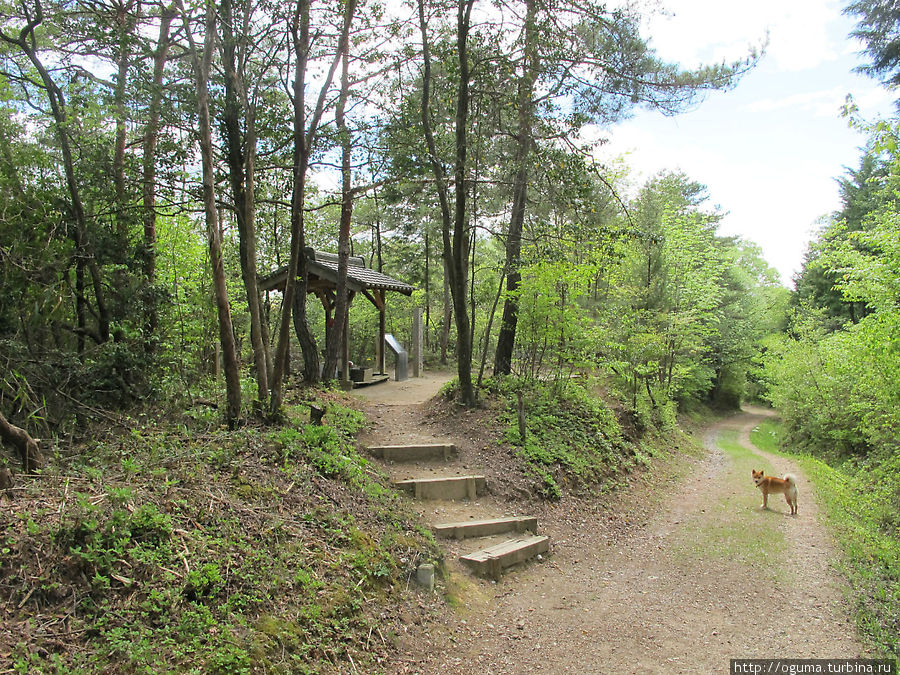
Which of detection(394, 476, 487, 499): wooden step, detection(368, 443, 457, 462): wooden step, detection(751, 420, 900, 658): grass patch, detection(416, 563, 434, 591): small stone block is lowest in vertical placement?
detection(751, 420, 900, 658): grass patch

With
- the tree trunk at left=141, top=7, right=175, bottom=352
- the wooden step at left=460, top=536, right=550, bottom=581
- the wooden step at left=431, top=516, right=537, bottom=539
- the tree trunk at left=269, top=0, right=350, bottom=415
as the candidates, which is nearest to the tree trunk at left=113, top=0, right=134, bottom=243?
the tree trunk at left=141, top=7, right=175, bottom=352

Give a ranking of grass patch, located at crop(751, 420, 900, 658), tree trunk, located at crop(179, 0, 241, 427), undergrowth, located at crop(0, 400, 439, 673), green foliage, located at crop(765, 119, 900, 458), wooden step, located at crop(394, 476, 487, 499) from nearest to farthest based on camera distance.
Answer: undergrowth, located at crop(0, 400, 439, 673), grass patch, located at crop(751, 420, 900, 658), tree trunk, located at crop(179, 0, 241, 427), wooden step, located at crop(394, 476, 487, 499), green foliage, located at crop(765, 119, 900, 458)

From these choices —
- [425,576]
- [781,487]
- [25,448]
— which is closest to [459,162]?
[425,576]

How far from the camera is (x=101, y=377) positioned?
5938mm

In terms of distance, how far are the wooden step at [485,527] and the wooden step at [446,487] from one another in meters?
0.70

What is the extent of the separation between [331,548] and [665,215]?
2004cm

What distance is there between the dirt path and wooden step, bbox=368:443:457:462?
177 centimetres

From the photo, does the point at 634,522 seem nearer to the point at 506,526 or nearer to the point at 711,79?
the point at 506,526

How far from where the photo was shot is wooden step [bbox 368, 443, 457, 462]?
7480 millimetres

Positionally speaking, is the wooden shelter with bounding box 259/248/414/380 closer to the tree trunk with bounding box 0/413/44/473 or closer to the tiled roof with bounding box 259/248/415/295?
the tiled roof with bounding box 259/248/415/295

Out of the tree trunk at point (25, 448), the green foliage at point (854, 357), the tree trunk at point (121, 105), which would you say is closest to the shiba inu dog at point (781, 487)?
the green foliage at point (854, 357)

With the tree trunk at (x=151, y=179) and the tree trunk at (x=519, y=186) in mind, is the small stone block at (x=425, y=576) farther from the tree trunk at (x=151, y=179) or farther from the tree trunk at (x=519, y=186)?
the tree trunk at (x=519, y=186)

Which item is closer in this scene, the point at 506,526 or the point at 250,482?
the point at 250,482

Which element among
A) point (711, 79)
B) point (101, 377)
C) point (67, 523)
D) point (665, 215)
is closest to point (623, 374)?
point (711, 79)
